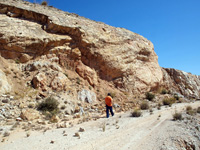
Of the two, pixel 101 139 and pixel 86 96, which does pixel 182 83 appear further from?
pixel 101 139

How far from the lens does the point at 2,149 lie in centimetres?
436

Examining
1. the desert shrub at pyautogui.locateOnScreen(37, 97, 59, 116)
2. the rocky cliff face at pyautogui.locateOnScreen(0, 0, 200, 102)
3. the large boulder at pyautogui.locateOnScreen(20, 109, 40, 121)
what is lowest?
the large boulder at pyautogui.locateOnScreen(20, 109, 40, 121)

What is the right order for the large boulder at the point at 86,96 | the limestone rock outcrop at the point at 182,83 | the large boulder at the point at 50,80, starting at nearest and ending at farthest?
1. the large boulder at the point at 50,80
2. the large boulder at the point at 86,96
3. the limestone rock outcrop at the point at 182,83

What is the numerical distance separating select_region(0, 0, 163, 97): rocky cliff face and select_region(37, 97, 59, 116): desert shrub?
1.79m

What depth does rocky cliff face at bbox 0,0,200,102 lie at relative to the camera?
37.4ft

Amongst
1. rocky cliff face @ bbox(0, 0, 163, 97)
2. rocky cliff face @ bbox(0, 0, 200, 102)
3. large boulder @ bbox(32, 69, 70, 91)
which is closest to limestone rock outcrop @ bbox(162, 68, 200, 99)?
rocky cliff face @ bbox(0, 0, 200, 102)

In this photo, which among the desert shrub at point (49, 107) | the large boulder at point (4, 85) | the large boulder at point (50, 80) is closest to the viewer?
the desert shrub at point (49, 107)

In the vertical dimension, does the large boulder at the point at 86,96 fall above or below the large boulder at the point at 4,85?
below

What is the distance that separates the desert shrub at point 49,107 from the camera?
8744 millimetres

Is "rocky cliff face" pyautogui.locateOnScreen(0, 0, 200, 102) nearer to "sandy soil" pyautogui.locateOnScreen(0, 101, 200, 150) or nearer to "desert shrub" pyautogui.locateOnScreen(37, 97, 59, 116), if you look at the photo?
"desert shrub" pyautogui.locateOnScreen(37, 97, 59, 116)

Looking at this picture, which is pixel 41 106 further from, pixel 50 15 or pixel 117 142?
pixel 50 15

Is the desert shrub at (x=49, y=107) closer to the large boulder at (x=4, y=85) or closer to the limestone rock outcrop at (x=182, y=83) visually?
the large boulder at (x=4, y=85)

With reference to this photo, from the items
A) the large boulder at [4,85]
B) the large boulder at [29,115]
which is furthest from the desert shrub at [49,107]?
the large boulder at [4,85]

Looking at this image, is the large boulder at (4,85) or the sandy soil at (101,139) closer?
the sandy soil at (101,139)
